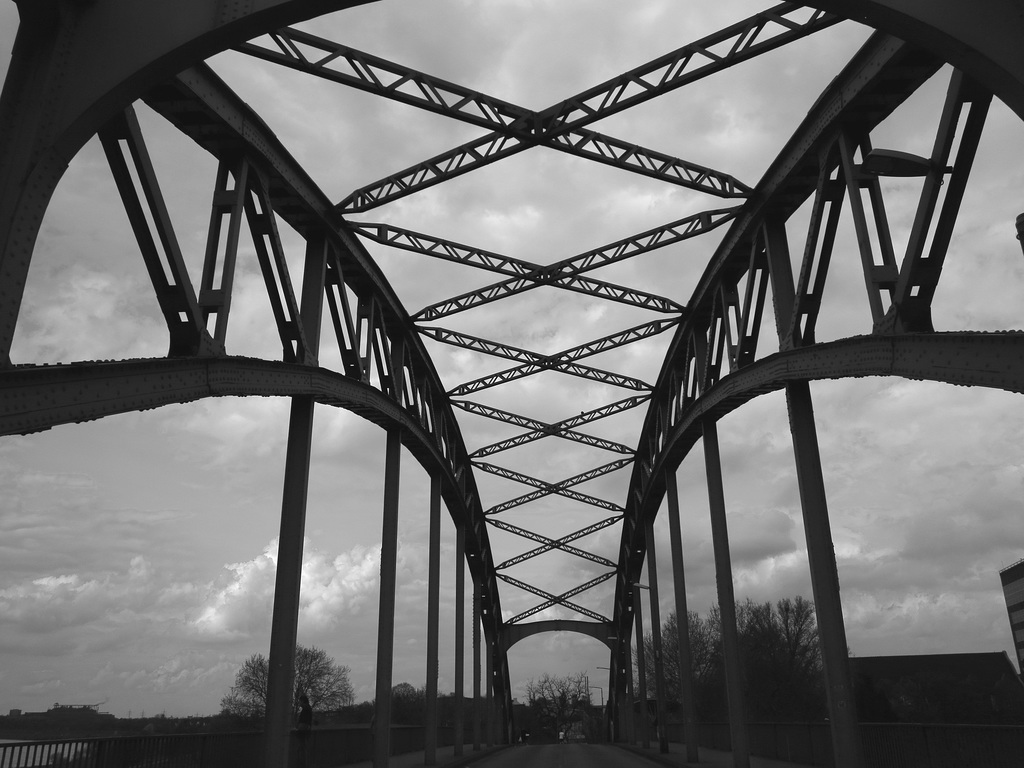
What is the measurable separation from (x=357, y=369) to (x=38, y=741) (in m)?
8.69

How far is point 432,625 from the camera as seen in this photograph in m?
23.7

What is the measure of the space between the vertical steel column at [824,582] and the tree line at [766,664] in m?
30.5

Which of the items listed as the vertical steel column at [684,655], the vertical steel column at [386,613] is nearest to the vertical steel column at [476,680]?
the vertical steel column at [684,655]

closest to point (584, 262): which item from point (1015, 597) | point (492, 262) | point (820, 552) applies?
point (492, 262)

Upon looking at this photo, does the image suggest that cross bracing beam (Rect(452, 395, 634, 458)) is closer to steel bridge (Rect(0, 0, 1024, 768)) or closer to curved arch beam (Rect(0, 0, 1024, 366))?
steel bridge (Rect(0, 0, 1024, 768))

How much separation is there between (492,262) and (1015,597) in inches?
2973

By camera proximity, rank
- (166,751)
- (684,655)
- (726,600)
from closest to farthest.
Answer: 1. (166,751)
2. (726,600)
3. (684,655)

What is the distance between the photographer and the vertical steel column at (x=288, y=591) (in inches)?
505

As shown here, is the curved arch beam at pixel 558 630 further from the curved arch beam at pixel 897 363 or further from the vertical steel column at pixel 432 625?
the curved arch beam at pixel 897 363

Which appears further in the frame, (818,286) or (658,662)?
(658,662)

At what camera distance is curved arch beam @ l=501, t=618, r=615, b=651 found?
57.0 metres

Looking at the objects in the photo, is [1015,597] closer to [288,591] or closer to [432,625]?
[432,625]

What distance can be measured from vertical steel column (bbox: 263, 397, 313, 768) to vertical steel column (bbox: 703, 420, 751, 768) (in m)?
9.31

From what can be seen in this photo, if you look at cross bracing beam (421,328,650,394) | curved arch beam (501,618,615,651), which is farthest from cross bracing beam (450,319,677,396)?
curved arch beam (501,618,615,651)
